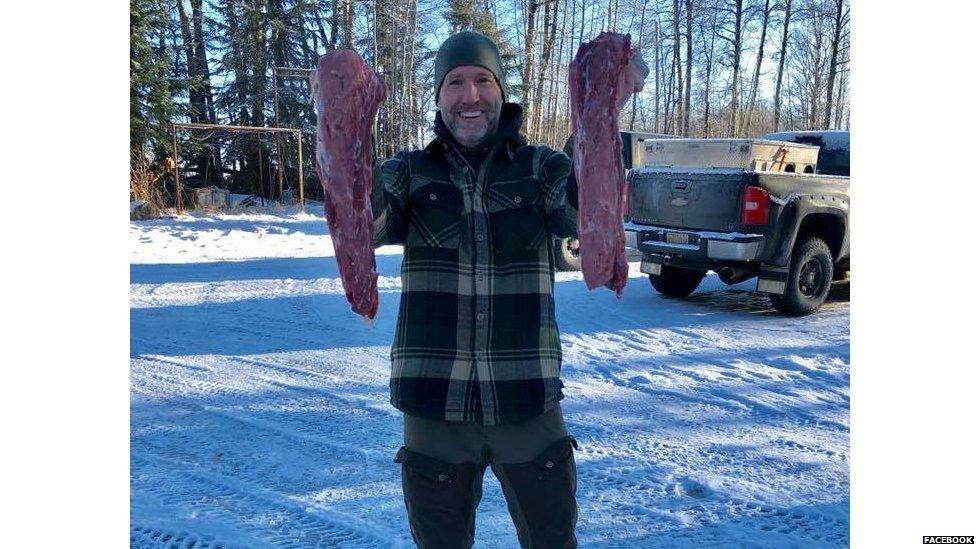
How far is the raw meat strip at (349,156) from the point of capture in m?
1.44

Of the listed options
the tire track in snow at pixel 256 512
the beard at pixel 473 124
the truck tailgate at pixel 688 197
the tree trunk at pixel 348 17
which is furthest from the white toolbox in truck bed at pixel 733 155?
the tree trunk at pixel 348 17

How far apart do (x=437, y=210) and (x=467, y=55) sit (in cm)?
40

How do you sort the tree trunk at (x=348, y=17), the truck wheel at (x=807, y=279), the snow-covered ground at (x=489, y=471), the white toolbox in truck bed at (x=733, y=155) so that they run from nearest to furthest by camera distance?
the snow-covered ground at (x=489, y=471) < the truck wheel at (x=807, y=279) < the white toolbox in truck bed at (x=733, y=155) < the tree trunk at (x=348, y=17)

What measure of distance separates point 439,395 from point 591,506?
1476mm

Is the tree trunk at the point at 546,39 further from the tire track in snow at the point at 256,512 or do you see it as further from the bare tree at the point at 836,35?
the tire track in snow at the point at 256,512

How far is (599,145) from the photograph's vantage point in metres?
1.51

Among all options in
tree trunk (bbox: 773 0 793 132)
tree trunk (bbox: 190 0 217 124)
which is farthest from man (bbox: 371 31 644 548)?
tree trunk (bbox: 773 0 793 132)

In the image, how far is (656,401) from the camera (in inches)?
168

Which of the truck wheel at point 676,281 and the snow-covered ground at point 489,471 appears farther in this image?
the truck wheel at point 676,281

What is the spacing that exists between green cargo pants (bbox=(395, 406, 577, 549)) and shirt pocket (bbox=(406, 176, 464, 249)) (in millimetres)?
484

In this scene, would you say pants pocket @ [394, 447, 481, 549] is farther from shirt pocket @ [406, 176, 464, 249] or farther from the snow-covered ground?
the snow-covered ground

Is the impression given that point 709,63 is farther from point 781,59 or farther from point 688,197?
point 688,197

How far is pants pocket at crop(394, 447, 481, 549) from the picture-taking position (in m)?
1.75

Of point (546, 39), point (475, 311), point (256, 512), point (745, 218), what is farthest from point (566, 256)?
point (546, 39)
